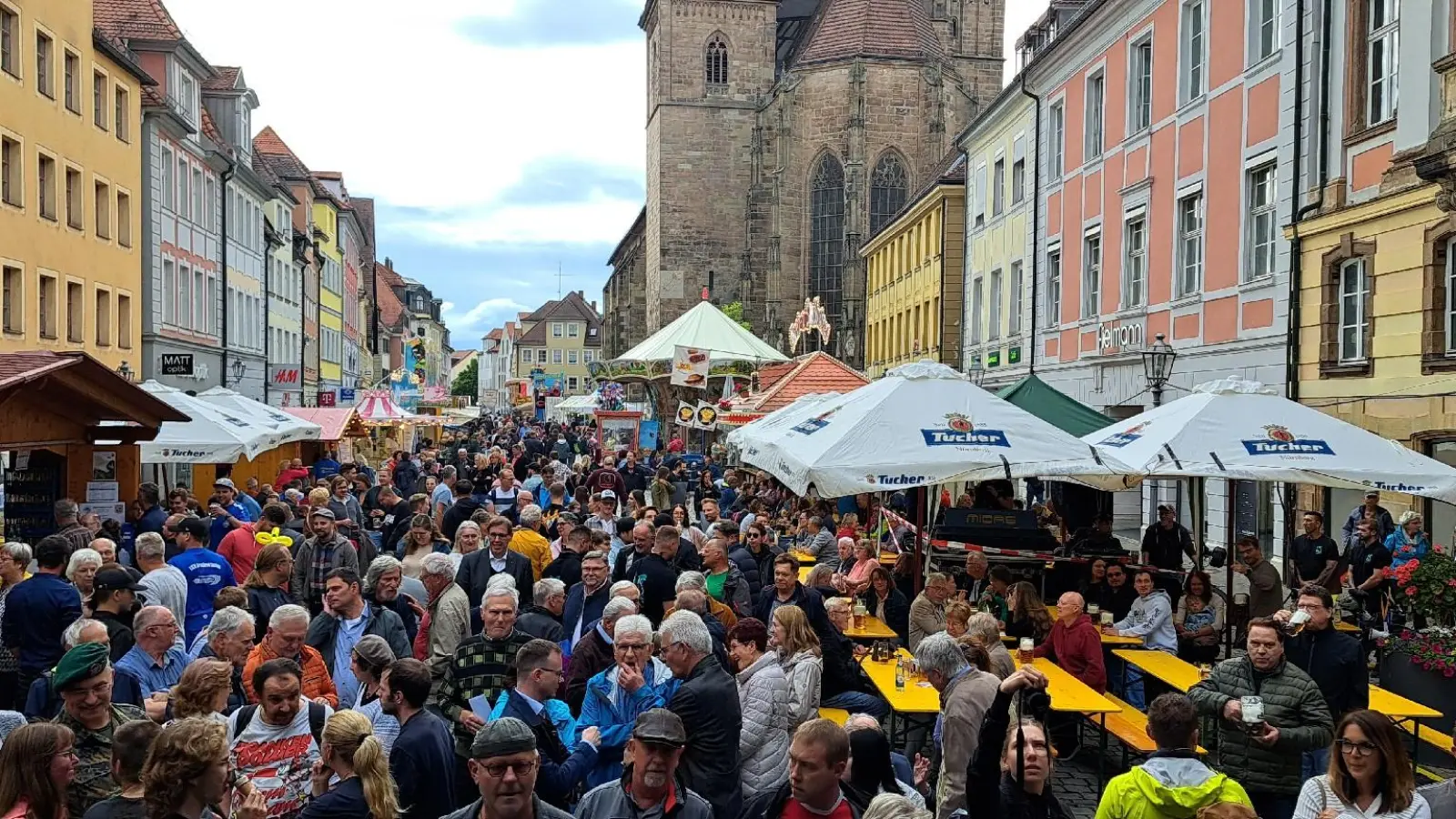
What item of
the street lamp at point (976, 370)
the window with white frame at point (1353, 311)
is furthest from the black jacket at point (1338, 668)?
the street lamp at point (976, 370)

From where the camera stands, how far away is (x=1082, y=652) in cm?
927

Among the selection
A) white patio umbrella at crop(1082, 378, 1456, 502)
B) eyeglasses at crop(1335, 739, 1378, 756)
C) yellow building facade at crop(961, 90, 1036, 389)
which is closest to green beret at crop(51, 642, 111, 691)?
eyeglasses at crop(1335, 739, 1378, 756)

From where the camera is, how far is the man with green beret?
5.28 metres

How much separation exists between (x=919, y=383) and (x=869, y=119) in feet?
177

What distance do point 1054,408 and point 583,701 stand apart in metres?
9.88

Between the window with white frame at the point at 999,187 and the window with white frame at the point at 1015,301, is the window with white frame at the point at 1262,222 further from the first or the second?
the window with white frame at the point at 999,187

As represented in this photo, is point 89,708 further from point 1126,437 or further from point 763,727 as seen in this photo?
point 1126,437

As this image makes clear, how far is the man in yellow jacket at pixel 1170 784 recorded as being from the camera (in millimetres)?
5039

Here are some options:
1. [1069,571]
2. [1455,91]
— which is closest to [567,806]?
[1069,571]

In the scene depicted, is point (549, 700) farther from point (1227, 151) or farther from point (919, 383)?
point (1227, 151)

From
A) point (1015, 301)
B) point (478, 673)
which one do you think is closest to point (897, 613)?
point (478, 673)

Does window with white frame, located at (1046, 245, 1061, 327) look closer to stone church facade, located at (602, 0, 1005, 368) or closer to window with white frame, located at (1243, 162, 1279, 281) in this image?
window with white frame, located at (1243, 162, 1279, 281)

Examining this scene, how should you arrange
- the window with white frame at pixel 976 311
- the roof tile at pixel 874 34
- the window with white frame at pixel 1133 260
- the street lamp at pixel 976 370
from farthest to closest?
the roof tile at pixel 874 34, the window with white frame at pixel 976 311, the street lamp at pixel 976 370, the window with white frame at pixel 1133 260

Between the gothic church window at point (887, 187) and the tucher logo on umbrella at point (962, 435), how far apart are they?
178 ft
